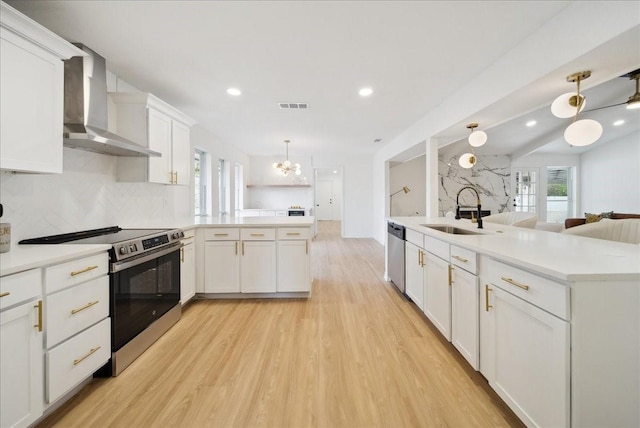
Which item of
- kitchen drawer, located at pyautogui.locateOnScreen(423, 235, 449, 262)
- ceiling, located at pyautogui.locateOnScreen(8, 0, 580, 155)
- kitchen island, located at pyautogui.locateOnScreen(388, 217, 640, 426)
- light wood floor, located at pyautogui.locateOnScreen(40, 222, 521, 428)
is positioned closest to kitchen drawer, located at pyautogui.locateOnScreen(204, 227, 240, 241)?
light wood floor, located at pyautogui.locateOnScreen(40, 222, 521, 428)

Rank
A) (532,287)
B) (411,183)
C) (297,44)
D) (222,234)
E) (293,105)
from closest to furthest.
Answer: (532,287) → (297,44) → (222,234) → (293,105) → (411,183)

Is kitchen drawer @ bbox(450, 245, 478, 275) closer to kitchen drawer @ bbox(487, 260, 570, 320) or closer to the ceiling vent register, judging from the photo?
kitchen drawer @ bbox(487, 260, 570, 320)

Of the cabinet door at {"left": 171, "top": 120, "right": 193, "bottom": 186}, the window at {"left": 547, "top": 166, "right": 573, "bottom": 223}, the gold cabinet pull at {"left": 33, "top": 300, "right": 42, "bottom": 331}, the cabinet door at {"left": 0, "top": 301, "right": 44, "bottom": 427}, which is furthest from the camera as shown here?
the window at {"left": 547, "top": 166, "right": 573, "bottom": 223}

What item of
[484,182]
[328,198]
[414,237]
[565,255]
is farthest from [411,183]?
[565,255]

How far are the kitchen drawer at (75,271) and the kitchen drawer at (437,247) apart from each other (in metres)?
2.37

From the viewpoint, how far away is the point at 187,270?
288 cm

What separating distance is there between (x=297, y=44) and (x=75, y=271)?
2184 mm

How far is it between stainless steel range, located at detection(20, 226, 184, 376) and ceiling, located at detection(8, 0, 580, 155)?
1546mm

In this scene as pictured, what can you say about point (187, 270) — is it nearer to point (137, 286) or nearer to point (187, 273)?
point (187, 273)

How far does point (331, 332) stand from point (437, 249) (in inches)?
45.5

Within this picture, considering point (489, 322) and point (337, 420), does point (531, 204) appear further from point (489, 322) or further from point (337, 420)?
point (337, 420)

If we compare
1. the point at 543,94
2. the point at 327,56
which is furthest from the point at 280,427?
the point at 543,94

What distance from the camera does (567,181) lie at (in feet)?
26.5

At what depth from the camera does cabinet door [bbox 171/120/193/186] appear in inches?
119
